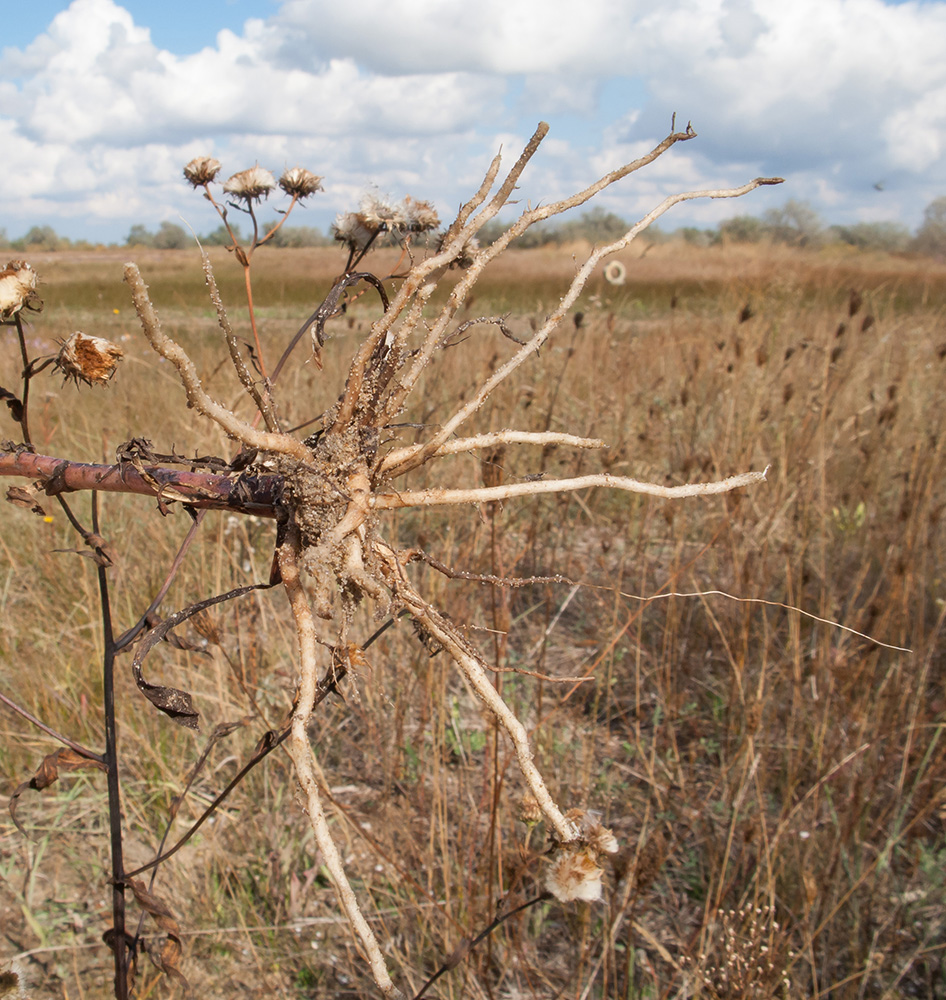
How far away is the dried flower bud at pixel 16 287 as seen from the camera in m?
0.67

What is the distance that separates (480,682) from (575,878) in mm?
333

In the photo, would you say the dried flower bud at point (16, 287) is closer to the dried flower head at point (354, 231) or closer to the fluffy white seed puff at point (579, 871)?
the dried flower head at point (354, 231)

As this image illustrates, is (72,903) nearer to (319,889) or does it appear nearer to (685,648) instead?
(319,889)

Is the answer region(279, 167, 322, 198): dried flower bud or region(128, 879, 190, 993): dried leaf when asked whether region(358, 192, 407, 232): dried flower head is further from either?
region(128, 879, 190, 993): dried leaf

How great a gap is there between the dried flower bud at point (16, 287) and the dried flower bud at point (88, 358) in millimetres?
109

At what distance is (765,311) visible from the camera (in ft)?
15.0

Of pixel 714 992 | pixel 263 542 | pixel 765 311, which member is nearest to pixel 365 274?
pixel 714 992

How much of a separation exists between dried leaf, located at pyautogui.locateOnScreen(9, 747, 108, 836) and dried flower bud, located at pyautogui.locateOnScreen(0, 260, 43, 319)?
1.55 feet

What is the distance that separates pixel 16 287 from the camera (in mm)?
683

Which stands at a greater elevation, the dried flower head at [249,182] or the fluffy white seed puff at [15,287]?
the dried flower head at [249,182]

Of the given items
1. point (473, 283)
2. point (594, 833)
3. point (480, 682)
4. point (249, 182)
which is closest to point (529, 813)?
point (594, 833)

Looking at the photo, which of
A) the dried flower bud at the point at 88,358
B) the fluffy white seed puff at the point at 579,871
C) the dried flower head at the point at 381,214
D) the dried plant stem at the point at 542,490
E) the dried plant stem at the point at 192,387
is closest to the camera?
the dried plant stem at the point at 192,387

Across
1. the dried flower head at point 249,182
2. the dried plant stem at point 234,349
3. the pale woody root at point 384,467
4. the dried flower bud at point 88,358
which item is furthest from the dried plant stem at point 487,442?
the dried flower head at point 249,182

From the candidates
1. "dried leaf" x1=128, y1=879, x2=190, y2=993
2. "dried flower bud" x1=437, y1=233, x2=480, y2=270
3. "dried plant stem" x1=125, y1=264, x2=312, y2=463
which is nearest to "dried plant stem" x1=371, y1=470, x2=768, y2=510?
"dried plant stem" x1=125, y1=264, x2=312, y2=463
